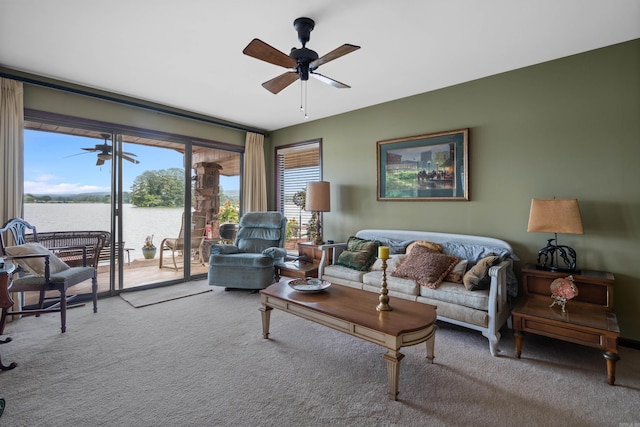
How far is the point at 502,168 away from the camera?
3.34 metres

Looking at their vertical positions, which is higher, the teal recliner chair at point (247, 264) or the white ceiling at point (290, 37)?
the white ceiling at point (290, 37)

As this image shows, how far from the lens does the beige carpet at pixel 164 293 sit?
383cm

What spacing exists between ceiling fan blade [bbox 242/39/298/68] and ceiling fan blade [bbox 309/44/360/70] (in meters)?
0.17

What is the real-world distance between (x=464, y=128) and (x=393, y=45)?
4.65 ft

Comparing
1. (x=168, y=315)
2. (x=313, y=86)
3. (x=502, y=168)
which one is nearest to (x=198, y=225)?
(x=168, y=315)

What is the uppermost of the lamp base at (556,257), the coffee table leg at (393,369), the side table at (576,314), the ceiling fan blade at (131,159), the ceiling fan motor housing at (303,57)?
the ceiling fan motor housing at (303,57)

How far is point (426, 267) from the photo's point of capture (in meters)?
3.07

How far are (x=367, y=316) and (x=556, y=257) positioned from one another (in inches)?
87.3

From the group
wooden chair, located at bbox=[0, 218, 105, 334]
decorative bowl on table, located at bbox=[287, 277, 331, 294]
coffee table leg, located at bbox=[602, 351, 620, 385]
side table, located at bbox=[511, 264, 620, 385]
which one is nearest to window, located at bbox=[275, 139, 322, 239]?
decorative bowl on table, located at bbox=[287, 277, 331, 294]

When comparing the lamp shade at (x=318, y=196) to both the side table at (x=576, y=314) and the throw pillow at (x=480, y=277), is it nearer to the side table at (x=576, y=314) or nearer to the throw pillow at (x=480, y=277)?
the throw pillow at (x=480, y=277)

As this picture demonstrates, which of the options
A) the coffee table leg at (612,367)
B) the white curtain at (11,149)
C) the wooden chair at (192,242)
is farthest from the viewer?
the wooden chair at (192,242)

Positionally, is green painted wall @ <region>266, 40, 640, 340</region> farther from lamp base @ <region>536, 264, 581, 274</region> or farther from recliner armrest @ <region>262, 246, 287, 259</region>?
recliner armrest @ <region>262, 246, 287, 259</region>

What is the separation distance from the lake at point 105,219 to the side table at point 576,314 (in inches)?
181

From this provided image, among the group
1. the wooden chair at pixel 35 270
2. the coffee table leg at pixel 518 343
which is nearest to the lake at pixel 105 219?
the wooden chair at pixel 35 270
